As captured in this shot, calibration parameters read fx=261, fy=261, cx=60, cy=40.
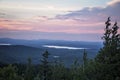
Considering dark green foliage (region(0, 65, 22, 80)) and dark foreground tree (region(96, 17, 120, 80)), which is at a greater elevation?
dark foreground tree (region(96, 17, 120, 80))

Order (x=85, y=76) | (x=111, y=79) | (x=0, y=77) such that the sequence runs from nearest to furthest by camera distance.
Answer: (x=111, y=79), (x=85, y=76), (x=0, y=77)

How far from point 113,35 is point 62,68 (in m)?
50.8

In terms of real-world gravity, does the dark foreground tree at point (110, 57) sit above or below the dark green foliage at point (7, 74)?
above

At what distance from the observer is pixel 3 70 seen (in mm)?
32875

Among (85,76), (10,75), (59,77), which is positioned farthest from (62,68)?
(85,76)

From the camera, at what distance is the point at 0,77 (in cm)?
3167

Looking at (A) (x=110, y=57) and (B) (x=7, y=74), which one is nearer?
(A) (x=110, y=57)

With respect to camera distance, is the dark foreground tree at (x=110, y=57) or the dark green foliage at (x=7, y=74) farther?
the dark green foliage at (x=7, y=74)

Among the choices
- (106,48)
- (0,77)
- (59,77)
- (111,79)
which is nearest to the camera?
(111,79)

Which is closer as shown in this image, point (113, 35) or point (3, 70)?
point (113, 35)

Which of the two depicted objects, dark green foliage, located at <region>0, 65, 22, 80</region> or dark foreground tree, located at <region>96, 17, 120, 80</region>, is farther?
dark green foliage, located at <region>0, 65, 22, 80</region>

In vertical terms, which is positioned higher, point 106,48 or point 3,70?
point 106,48

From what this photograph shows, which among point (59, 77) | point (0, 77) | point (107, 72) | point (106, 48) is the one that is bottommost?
point (59, 77)

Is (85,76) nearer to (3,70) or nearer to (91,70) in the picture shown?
(91,70)
